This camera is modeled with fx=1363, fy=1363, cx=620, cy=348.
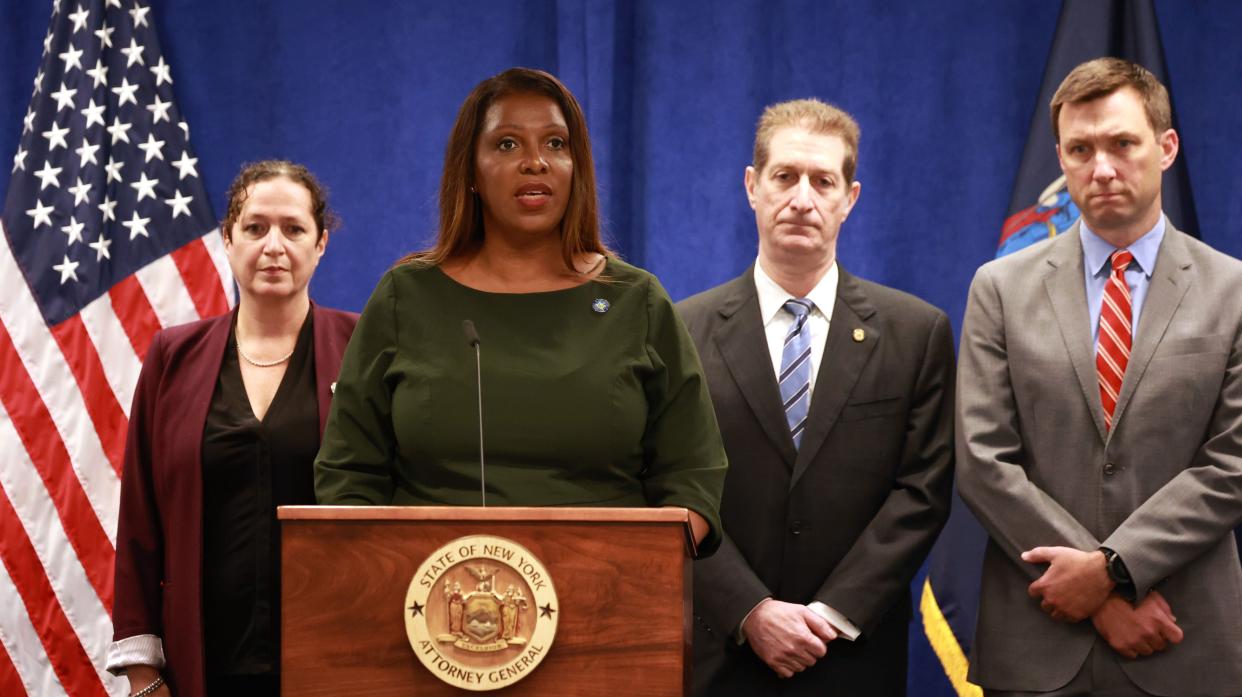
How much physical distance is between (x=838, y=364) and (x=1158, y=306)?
675 millimetres

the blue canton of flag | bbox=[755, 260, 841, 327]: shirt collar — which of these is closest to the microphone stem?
bbox=[755, 260, 841, 327]: shirt collar

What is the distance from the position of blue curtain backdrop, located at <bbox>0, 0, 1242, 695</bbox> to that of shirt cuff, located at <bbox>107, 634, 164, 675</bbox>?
6.45ft

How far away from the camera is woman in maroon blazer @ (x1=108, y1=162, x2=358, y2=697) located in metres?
2.88

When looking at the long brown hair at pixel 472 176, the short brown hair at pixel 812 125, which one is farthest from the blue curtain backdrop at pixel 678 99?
the long brown hair at pixel 472 176

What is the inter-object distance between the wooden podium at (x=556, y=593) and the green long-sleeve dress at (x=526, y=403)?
0.94ft

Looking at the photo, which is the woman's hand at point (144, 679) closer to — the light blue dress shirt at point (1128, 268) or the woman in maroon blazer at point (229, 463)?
the woman in maroon blazer at point (229, 463)

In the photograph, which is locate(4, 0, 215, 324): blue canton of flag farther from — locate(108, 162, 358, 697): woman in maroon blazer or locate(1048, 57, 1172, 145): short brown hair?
locate(1048, 57, 1172, 145): short brown hair

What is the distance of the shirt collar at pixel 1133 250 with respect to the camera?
9.59 ft

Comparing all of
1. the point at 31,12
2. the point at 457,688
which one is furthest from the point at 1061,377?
Answer: the point at 31,12

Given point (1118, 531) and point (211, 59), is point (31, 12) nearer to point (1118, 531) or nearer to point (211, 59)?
point (211, 59)

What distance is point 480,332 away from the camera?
2.20 meters

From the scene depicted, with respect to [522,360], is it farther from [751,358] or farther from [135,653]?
[135,653]

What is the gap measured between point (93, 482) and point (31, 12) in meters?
1.76

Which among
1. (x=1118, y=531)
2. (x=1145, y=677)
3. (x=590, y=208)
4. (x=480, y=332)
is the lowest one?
(x=1145, y=677)
